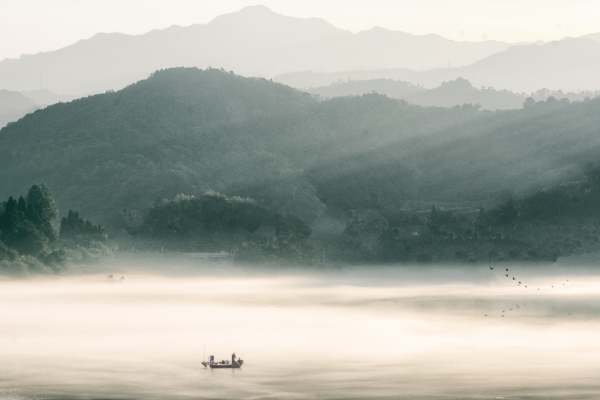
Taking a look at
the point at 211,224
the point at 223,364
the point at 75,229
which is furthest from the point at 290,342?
the point at 211,224

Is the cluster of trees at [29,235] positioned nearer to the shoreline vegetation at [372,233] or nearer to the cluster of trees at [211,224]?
the shoreline vegetation at [372,233]

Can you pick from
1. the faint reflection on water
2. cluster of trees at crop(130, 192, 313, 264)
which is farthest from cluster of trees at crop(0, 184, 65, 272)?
cluster of trees at crop(130, 192, 313, 264)

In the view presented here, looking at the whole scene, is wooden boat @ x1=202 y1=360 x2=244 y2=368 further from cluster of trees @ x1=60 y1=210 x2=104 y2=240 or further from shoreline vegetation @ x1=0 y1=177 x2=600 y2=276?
shoreline vegetation @ x1=0 y1=177 x2=600 y2=276

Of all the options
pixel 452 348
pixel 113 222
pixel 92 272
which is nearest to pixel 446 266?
pixel 113 222

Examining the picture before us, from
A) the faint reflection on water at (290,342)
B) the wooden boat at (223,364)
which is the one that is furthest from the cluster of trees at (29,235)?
the wooden boat at (223,364)

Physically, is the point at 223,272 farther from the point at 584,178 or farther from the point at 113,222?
the point at 584,178

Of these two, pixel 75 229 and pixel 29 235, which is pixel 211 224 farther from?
pixel 29 235
